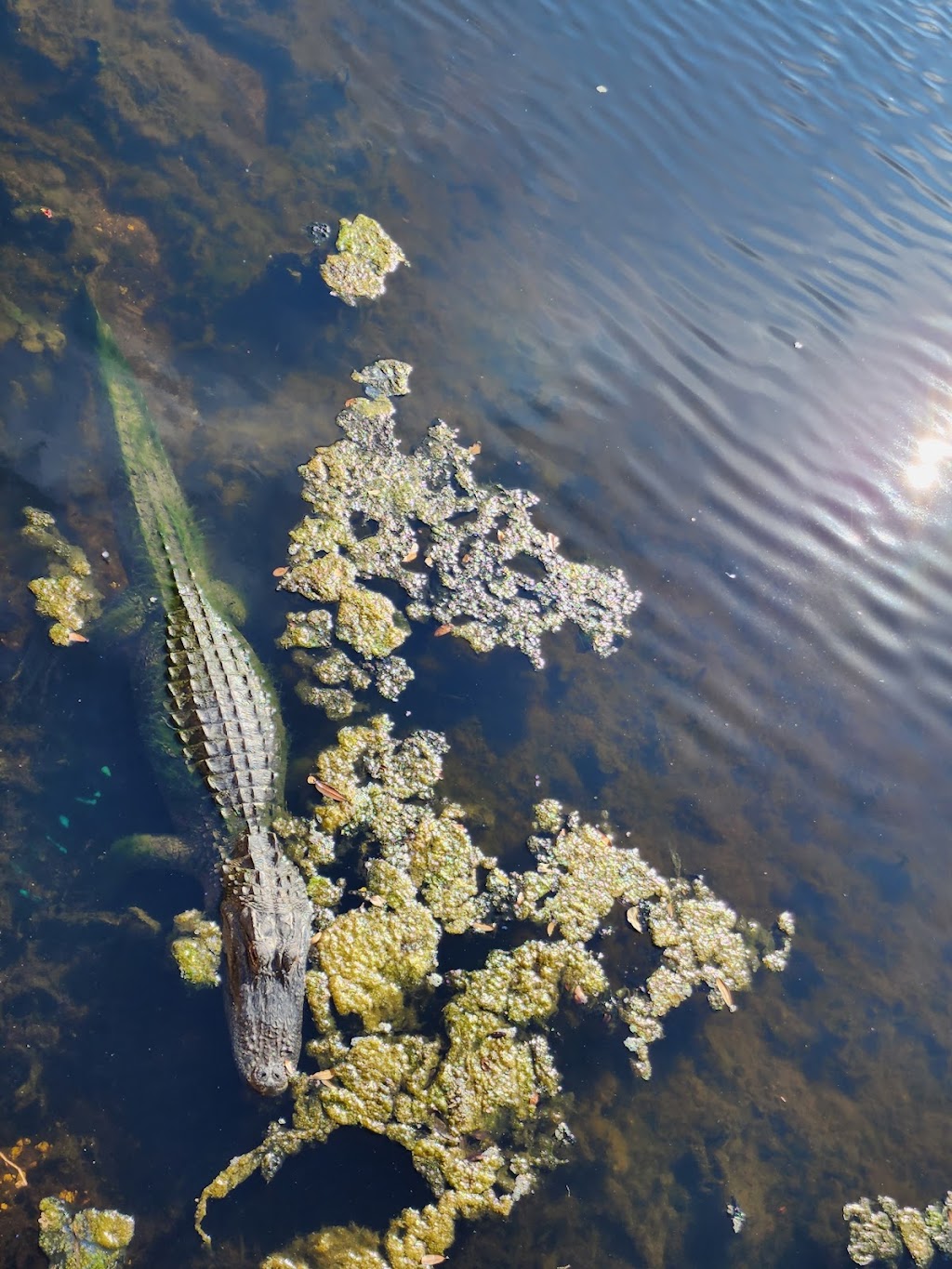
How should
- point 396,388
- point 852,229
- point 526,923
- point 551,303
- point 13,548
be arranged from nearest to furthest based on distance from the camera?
point 526,923
point 13,548
point 396,388
point 551,303
point 852,229

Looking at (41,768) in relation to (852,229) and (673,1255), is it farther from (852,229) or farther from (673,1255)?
(852,229)

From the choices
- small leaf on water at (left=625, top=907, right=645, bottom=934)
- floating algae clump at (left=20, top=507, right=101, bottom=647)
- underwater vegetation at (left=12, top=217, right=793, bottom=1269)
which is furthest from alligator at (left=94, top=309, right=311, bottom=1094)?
small leaf on water at (left=625, top=907, right=645, bottom=934)

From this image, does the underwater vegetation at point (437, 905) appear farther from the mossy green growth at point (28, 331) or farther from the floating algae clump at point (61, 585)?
the mossy green growth at point (28, 331)

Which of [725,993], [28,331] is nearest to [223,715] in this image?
[725,993]

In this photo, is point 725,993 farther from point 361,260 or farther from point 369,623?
point 361,260

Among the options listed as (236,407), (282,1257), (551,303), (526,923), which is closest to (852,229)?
(551,303)

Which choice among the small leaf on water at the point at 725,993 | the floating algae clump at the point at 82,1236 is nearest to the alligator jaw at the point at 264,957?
the floating algae clump at the point at 82,1236
